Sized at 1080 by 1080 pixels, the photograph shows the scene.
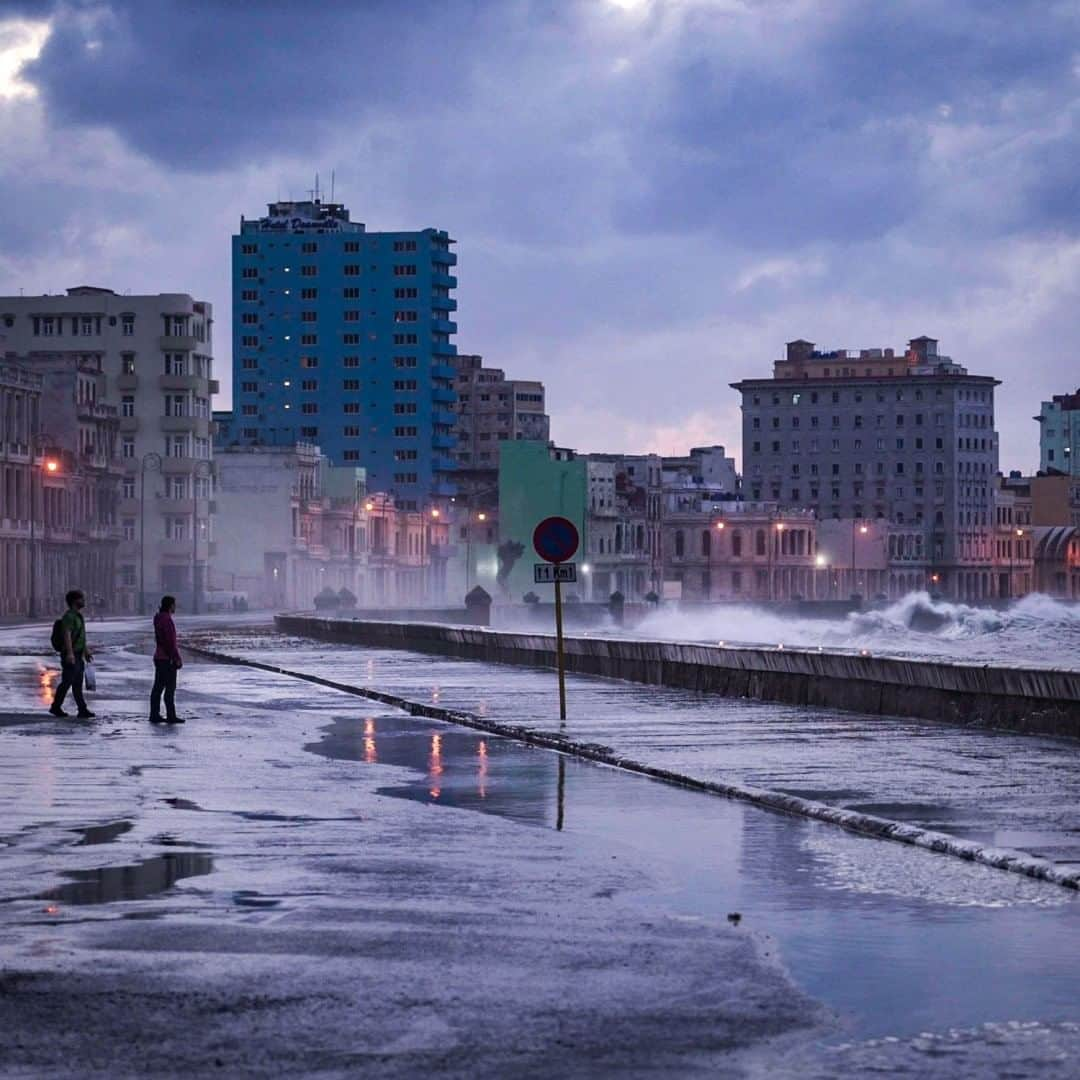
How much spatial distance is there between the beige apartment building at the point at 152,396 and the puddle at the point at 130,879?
140m

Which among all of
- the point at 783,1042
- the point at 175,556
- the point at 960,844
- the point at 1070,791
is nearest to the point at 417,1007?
the point at 783,1042

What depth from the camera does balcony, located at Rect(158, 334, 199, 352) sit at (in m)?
158

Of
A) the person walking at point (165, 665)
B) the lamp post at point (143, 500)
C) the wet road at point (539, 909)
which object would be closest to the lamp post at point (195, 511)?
the lamp post at point (143, 500)

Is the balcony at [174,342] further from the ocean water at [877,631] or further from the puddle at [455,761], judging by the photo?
the puddle at [455,761]

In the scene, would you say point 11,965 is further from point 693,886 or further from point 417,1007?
point 693,886

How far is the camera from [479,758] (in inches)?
1040

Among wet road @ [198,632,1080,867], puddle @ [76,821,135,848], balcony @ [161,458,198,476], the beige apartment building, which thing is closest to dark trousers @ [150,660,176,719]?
wet road @ [198,632,1080,867]

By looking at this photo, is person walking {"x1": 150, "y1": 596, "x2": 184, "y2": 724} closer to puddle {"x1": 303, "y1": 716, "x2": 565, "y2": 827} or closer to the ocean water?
puddle {"x1": 303, "y1": 716, "x2": 565, "y2": 827}

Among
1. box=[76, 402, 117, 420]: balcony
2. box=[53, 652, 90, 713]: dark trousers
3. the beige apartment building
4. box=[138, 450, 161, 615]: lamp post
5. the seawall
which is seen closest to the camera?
the seawall

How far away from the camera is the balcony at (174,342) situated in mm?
157750

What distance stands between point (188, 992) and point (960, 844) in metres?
7.32

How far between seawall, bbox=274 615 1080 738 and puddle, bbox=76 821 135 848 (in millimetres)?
12593

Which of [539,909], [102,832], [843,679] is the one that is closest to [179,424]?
[843,679]

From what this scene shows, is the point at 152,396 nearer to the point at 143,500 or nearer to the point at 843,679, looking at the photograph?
the point at 143,500
